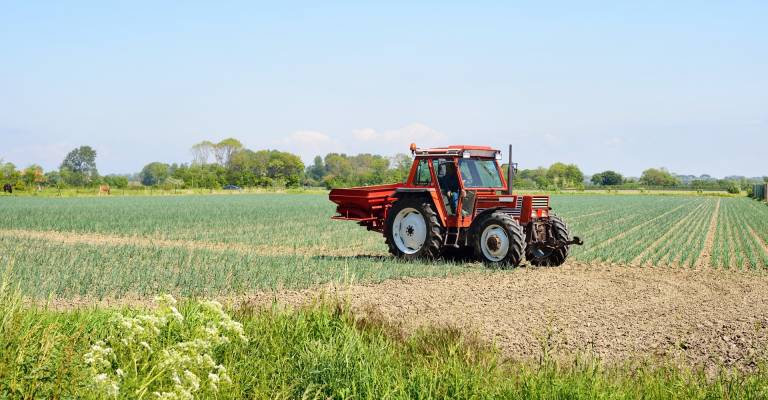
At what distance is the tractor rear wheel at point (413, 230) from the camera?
13359 mm

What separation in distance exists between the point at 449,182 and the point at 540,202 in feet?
5.55

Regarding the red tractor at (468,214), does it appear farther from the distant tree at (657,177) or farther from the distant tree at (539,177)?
the distant tree at (657,177)

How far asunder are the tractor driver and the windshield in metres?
0.16

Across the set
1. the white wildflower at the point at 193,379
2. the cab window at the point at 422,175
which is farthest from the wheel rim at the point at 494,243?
the white wildflower at the point at 193,379

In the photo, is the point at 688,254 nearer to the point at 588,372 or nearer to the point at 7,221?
the point at 588,372

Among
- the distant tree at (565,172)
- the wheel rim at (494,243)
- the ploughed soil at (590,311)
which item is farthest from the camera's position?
the distant tree at (565,172)

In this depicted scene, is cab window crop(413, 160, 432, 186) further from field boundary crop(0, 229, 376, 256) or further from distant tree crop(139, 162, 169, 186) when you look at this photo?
distant tree crop(139, 162, 169, 186)

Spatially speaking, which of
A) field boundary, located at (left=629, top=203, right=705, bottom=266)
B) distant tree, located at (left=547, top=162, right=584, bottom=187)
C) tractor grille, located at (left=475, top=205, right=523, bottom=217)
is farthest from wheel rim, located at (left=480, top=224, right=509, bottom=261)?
distant tree, located at (left=547, top=162, right=584, bottom=187)

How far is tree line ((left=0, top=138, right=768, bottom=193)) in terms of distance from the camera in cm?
7738

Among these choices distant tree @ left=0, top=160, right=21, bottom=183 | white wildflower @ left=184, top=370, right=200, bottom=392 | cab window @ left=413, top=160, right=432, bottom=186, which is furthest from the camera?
distant tree @ left=0, top=160, right=21, bottom=183

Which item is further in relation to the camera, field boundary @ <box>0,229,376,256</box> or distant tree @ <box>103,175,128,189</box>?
distant tree @ <box>103,175,128,189</box>

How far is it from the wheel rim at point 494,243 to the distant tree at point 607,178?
10643cm

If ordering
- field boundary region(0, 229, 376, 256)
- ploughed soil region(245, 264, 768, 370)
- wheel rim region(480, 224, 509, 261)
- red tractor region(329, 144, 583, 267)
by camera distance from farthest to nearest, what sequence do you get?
1. field boundary region(0, 229, 376, 256)
2. red tractor region(329, 144, 583, 267)
3. wheel rim region(480, 224, 509, 261)
4. ploughed soil region(245, 264, 768, 370)

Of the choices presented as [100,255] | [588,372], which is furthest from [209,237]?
[588,372]
